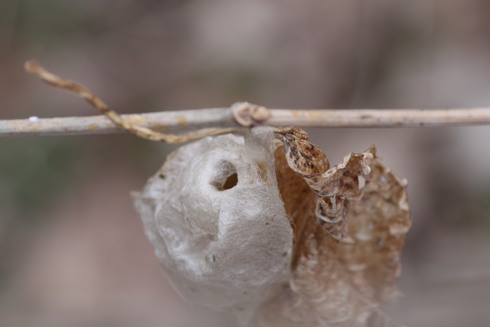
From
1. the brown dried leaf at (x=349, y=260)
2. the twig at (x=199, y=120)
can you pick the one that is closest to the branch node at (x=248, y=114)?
the twig at (x=199, y=120)

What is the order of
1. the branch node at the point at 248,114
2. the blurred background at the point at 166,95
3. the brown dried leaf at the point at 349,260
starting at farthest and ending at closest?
1. the blurred background at the point at 166,95
2. the brown dried leaf at the point at 349,260
3. the branch node at the point at 248,114

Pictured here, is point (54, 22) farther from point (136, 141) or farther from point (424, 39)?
point (424, 39)

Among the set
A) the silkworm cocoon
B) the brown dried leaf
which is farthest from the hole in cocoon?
the brown dried leaf

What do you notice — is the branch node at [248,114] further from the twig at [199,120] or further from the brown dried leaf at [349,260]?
the brown dried leaf at [349,260]

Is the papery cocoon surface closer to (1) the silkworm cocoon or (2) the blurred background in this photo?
(1) the silkworm cocoon

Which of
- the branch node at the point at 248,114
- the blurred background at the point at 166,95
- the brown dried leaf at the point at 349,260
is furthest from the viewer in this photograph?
the blurred background at the point at 166,95

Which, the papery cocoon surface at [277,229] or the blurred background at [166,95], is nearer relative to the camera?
the papery cocoon surface at [277,229]

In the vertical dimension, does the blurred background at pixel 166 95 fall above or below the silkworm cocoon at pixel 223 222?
above

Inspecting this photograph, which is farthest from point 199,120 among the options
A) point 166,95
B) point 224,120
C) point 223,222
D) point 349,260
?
point 166,95

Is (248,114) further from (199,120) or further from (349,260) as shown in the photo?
(349,260)
